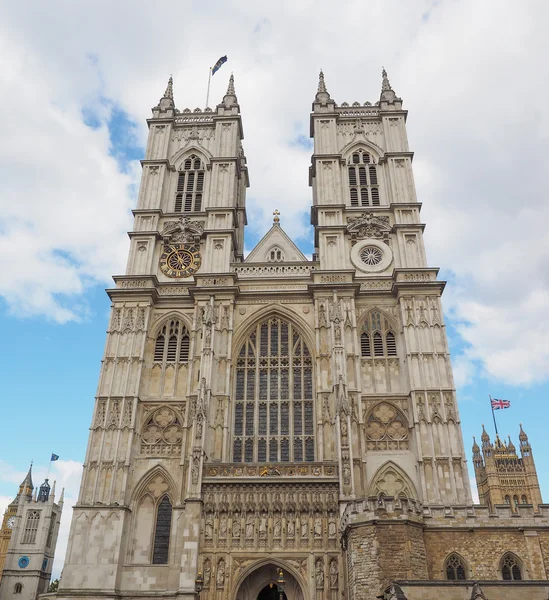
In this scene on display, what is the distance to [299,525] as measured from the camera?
2431 cm

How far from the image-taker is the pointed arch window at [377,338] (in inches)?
1177

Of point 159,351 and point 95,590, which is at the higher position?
point 159,351

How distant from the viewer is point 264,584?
24.3m

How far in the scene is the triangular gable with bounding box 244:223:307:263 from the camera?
34.2 meters

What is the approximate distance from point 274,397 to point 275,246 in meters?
9.74

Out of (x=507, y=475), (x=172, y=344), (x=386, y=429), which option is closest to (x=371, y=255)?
(x=386, y=429)

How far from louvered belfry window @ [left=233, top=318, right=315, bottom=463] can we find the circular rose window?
5758 millimetres

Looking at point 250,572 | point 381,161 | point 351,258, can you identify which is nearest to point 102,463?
point 250,572

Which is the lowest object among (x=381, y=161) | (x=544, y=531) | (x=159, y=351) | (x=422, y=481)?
(x=544, y=531)

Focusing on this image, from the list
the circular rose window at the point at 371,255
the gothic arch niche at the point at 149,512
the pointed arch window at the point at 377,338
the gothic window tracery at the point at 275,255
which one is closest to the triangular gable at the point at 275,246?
the gothic window tracery at the point at 275,255

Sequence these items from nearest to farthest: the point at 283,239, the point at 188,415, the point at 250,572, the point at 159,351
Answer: the point at 250,572
the point at 188,415
the point at 159,351
the point at 283,239

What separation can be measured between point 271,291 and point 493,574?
16.8 metres

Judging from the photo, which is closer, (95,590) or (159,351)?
(95,590)

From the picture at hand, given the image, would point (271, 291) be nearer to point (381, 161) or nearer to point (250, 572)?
point (381, 161)
